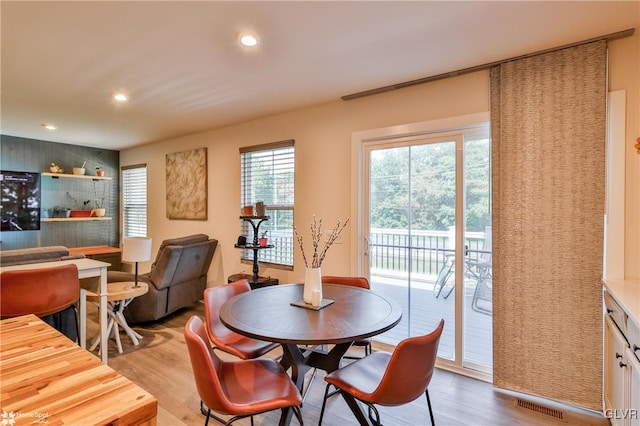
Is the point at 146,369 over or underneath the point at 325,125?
underneath

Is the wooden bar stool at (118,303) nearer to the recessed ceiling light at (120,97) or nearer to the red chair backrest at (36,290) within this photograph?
the red chair backrest at (36,290)

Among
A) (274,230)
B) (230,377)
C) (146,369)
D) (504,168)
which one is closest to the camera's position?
(230,377)

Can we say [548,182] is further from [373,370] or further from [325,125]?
[325,125]

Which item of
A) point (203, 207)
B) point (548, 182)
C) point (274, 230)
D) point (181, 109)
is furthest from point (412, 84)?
point (203, 207)

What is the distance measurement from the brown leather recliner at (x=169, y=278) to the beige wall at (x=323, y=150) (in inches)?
16.4

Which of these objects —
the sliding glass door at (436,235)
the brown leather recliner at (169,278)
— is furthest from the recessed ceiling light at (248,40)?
the brown leather recliner at (169,278)

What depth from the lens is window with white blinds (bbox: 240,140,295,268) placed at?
3830 mm

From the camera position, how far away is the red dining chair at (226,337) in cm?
209

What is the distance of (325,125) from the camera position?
3.45 m

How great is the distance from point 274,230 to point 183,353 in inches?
64.5

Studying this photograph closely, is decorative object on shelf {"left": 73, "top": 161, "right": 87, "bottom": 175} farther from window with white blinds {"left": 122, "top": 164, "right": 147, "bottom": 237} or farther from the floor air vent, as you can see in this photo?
the floor air vent

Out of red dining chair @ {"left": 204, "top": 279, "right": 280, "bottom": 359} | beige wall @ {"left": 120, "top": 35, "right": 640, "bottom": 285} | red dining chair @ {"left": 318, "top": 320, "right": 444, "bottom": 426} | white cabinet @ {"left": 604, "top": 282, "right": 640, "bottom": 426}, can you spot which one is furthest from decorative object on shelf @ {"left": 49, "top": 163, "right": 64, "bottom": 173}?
white cabinet @ {"left": 604, "top": 282, "right": 640, "bottom": 426}

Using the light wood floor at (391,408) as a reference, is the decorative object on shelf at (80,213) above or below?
above

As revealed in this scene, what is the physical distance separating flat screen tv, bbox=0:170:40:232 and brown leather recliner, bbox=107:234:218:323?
8.33 ft
